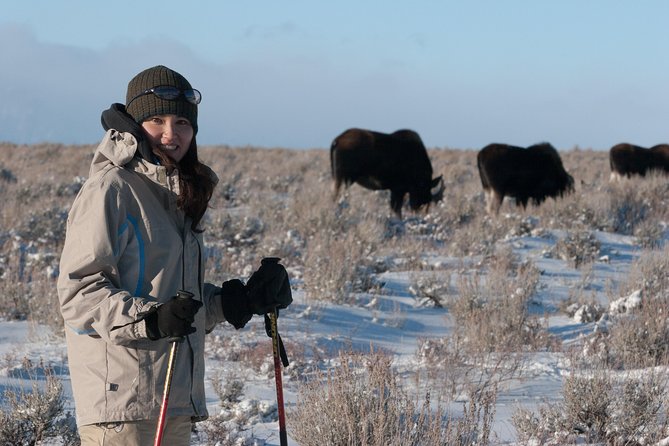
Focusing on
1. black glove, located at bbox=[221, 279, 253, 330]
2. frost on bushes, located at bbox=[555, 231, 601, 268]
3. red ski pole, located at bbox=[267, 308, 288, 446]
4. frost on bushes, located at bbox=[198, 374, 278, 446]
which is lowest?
frost on bushes, located at bbox=[198, 374, 278, 446]

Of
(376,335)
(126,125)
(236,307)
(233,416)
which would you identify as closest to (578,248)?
(376,335)

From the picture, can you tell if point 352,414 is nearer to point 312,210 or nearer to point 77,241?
point 77,241

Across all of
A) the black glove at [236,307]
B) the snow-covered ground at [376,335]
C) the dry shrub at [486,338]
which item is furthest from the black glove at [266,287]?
the dry shrub at [486,338]

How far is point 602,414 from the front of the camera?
476 centimetres

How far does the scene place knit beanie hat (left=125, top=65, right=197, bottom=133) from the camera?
9.65 feet

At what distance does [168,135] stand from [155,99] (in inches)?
4.9

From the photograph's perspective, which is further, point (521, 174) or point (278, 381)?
point (521, 174)

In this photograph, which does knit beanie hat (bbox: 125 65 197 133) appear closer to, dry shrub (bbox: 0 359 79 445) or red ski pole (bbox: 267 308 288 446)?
red ski pole (bbox: 267 308 288 446)

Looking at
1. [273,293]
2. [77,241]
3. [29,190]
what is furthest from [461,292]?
[29,190]

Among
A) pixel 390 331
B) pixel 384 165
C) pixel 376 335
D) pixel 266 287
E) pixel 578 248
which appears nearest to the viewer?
pixel 266 287

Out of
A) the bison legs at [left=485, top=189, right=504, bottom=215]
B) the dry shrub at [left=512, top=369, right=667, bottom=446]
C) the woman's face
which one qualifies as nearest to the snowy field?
the dry shrub at [left=512, top=369, right=667, bottom=446]

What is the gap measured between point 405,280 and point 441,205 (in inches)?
292

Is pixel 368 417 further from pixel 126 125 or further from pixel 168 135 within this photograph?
pixel 126 125

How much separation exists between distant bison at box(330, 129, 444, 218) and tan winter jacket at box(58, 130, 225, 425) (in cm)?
1466
